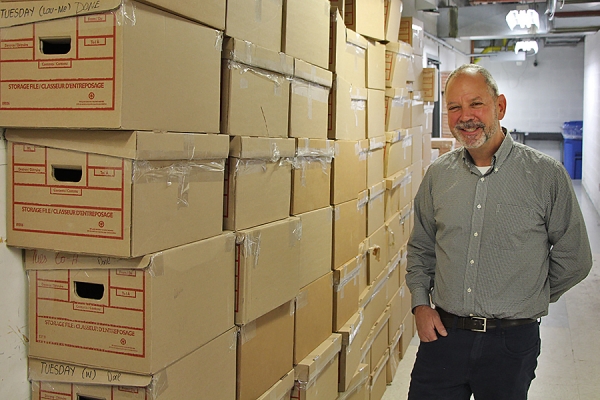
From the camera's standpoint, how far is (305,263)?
7.15 ft

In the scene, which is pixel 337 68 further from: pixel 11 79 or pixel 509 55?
pixel 509 55

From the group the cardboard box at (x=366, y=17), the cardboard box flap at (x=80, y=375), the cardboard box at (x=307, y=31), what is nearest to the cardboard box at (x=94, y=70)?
the cardboard box flap at (x=80, y=375)

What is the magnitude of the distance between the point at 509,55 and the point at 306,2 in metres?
9.04

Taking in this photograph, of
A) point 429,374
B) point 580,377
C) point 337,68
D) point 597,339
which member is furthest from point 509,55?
point 429,374

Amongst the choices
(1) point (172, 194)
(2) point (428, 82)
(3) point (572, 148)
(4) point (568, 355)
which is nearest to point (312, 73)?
(1) point (172, 194)

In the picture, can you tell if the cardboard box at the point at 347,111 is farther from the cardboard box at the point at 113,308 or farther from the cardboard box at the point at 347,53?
the cardboard box at the point at 113,308

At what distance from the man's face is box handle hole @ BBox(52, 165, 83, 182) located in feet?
4.06

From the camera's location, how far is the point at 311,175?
221cm

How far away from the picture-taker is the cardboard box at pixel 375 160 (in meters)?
3.12

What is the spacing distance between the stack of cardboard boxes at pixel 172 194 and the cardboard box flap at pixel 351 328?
21 centimetres

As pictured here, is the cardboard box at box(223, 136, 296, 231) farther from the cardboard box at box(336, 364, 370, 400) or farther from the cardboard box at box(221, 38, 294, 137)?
the cardboard box at box(336, 364, 370, 400)

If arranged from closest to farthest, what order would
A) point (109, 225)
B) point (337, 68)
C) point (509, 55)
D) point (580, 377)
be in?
1. point (109, 225)
2. point (337, 68)
3. point (580, 377)
4. point (509, 55)

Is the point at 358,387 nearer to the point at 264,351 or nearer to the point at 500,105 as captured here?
the point at 264,351

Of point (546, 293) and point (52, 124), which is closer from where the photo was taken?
point (52, 124)
